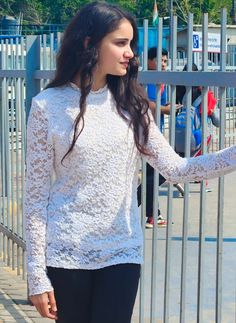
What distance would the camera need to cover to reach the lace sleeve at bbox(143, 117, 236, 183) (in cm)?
294

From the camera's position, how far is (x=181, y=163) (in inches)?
117

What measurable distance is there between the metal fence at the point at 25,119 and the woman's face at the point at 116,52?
1.76ft

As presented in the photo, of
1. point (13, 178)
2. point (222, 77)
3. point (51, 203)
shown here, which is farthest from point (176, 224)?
point (51, 203)

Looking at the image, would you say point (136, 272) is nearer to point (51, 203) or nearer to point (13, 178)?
point (51, 203)

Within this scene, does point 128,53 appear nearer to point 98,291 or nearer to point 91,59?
point 91,59

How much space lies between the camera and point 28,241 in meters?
2.86

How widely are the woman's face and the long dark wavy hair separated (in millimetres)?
18

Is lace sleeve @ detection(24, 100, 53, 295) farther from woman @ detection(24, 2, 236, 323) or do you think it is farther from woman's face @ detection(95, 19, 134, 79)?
woman's face @ detection(95, 19, 134, 79)

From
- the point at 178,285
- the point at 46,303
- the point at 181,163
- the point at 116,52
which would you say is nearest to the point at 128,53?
the point at 116,52

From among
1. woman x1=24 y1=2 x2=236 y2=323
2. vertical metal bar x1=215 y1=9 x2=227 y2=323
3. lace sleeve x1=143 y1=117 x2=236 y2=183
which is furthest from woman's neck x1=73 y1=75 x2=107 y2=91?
vertical metal bar x1=215 y1=9 x2=227 y2=323

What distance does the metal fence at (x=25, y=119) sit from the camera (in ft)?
11.3

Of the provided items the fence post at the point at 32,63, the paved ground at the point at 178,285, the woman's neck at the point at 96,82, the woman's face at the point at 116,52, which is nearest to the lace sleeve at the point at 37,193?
the woman's neck at the point at 96,82

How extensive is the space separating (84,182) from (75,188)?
4cm

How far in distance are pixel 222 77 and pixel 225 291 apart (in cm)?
239
